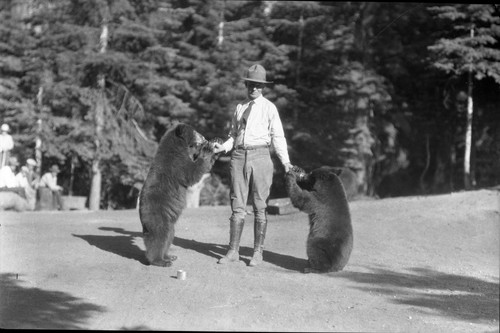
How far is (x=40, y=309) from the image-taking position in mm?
6094

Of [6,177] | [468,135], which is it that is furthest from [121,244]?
[468,135]

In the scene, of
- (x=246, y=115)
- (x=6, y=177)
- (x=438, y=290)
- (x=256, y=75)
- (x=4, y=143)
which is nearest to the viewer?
(x=438, y=290)

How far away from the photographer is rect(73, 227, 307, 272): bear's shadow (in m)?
8.38

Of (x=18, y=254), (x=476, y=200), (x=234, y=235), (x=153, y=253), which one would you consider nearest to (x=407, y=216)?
(x=476, y=200)

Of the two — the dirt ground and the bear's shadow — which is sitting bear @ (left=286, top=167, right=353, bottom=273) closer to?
the dirt ground

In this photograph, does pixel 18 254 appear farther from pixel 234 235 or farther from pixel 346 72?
pixel 346 72

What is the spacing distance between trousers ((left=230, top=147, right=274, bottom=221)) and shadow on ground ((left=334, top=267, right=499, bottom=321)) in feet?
4.64

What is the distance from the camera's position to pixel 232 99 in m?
23.4

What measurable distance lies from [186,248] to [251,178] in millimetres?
1870

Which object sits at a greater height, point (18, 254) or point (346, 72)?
point (346, 72)

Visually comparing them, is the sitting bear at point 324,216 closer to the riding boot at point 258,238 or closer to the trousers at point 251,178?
the trousers at point 251,178

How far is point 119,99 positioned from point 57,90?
8.11 feet

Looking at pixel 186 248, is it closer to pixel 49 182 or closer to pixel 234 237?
pixel 234 237

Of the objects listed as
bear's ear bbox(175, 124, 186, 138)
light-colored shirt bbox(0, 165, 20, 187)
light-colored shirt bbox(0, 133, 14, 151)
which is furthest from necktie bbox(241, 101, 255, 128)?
light-colored shirt bbox(0, 133, 14, 151)
